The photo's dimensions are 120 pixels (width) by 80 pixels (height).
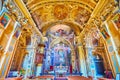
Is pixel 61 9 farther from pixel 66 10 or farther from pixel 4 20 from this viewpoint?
pixel 4 20

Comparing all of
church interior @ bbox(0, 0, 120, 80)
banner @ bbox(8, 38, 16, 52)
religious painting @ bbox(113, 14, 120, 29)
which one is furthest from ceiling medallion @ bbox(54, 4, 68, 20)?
banner @ bbox(8, 38, 16, 52)

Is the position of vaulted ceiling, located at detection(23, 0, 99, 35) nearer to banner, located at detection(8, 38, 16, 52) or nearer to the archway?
banner, located at detection(8, 38, 16, 52)

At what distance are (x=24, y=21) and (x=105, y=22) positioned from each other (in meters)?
5.75

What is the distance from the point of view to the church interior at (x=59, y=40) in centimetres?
546

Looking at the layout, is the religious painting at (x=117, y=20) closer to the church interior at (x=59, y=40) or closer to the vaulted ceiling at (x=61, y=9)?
the church interior at (x=59, y=40)

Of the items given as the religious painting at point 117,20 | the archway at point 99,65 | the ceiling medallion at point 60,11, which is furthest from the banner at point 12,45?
the archway at point 99,65

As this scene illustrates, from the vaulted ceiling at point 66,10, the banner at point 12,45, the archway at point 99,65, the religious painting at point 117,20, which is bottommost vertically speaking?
the archway at point 99,65

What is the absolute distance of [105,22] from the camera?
6.24 metres

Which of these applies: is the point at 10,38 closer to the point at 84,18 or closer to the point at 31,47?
the point at 31,47

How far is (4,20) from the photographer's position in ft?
16.6

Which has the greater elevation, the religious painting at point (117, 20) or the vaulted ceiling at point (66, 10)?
the vaulted ceiling at point (66, 10)

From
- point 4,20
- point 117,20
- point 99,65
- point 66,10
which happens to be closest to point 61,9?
point 66,10

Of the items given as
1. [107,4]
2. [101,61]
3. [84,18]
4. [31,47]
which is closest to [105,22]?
[107,4]

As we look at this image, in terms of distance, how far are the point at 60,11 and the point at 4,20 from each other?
5.81 metres
